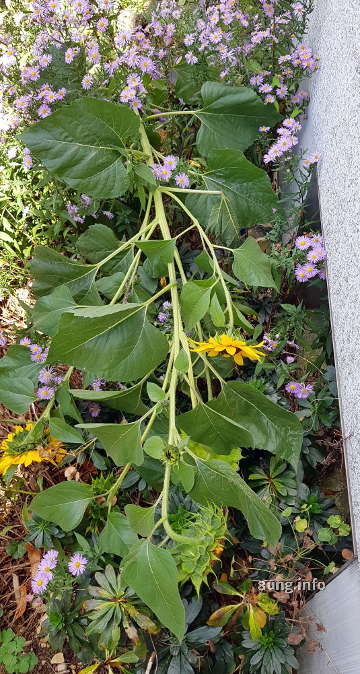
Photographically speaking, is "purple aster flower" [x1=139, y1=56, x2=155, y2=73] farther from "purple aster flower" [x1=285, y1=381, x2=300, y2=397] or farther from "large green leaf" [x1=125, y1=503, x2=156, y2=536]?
"large green leaf" [x1=125, y1=503, x2=156, y2=536]

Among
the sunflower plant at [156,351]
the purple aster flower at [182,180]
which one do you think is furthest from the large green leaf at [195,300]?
the purple aster flower at [182,180]

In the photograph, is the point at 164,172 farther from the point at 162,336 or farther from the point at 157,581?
the point at 157,581

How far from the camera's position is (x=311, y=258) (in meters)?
1.44

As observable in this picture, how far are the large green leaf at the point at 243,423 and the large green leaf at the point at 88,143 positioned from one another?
23.2 inches

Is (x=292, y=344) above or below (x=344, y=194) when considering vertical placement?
below

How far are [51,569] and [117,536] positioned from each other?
0.75ft

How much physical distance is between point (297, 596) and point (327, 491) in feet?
0.87

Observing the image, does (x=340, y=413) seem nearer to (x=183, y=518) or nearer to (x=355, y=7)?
(x=183, y=518)

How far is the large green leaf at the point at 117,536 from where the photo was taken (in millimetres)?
1197

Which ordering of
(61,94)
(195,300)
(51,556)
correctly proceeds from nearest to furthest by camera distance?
(195,300) → (51,556) → (61,94)

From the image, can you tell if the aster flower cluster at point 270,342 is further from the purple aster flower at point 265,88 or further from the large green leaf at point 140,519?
the purple aster flower at point 265,88

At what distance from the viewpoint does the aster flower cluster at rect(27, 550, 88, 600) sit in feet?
4.22

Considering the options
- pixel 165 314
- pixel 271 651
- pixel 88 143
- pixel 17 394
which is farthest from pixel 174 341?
pixel 271 651

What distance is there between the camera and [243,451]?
1.44 m
